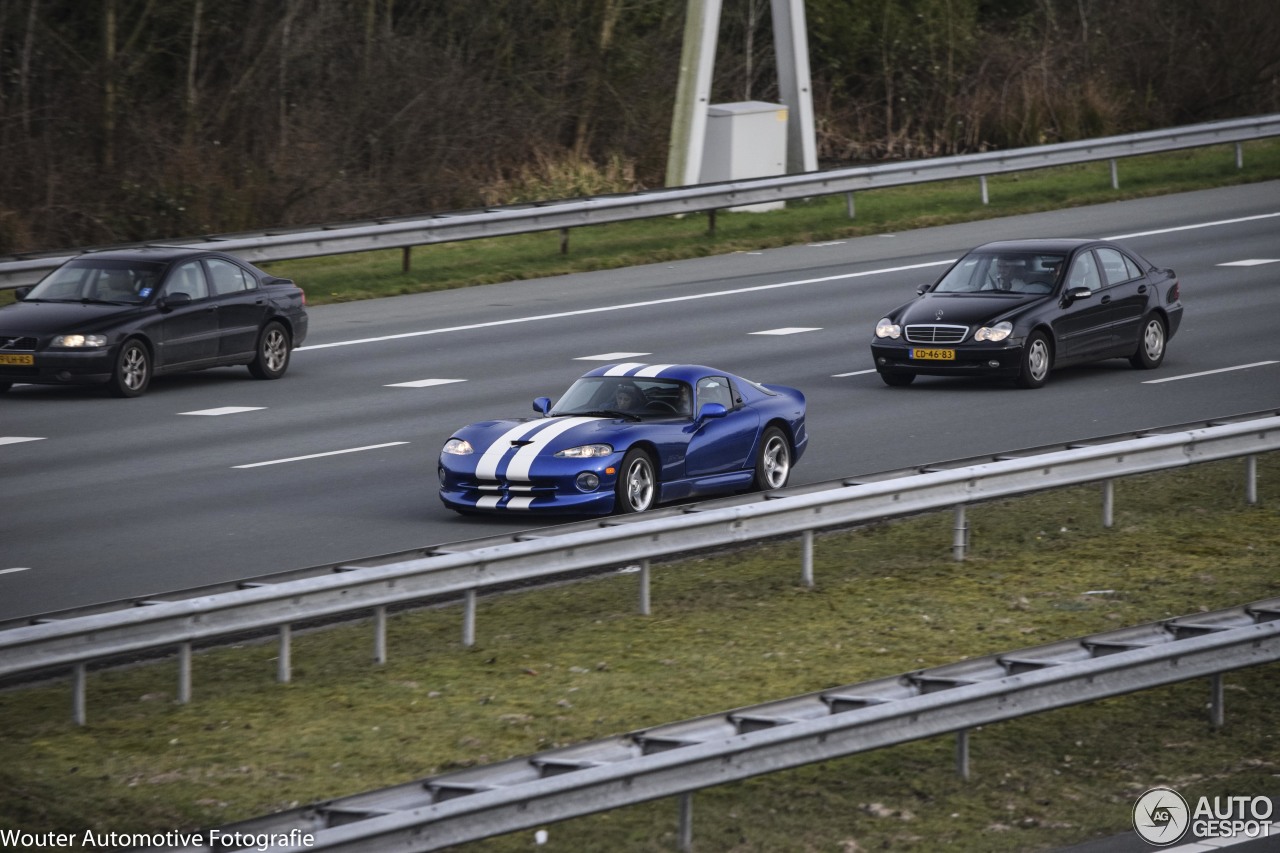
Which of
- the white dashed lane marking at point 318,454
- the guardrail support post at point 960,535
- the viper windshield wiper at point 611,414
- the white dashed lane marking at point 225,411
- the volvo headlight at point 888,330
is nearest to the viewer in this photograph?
the guardrail support post at point 960,535

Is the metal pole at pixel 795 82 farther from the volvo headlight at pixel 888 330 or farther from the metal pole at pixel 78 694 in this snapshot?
the metal pole at pixel 78 694

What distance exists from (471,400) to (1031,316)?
5996 millimetres

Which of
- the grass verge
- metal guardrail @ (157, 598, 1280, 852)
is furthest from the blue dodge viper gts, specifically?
metal guardrail @ (157, 598, 1280, 852)

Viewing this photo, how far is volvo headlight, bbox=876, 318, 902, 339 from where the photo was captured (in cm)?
2156

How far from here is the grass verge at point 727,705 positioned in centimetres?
931

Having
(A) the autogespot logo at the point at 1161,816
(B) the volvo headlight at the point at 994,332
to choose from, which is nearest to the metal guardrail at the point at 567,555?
(A) the autogespot logo at the point at 1161,816

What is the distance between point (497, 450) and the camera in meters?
15.6

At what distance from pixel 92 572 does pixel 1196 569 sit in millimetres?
7502

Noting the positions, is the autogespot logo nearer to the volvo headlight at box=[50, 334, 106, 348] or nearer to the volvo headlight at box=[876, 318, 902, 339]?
the volvo headlight at box=[876, 318, 902, 339]

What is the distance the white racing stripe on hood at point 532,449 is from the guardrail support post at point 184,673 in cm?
481

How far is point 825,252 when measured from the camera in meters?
31.1

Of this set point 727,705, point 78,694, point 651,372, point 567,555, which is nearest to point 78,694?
point 78,694

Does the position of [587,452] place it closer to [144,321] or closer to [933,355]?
[933,355]

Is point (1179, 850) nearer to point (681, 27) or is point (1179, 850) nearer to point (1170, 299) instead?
point (1170, 299)
